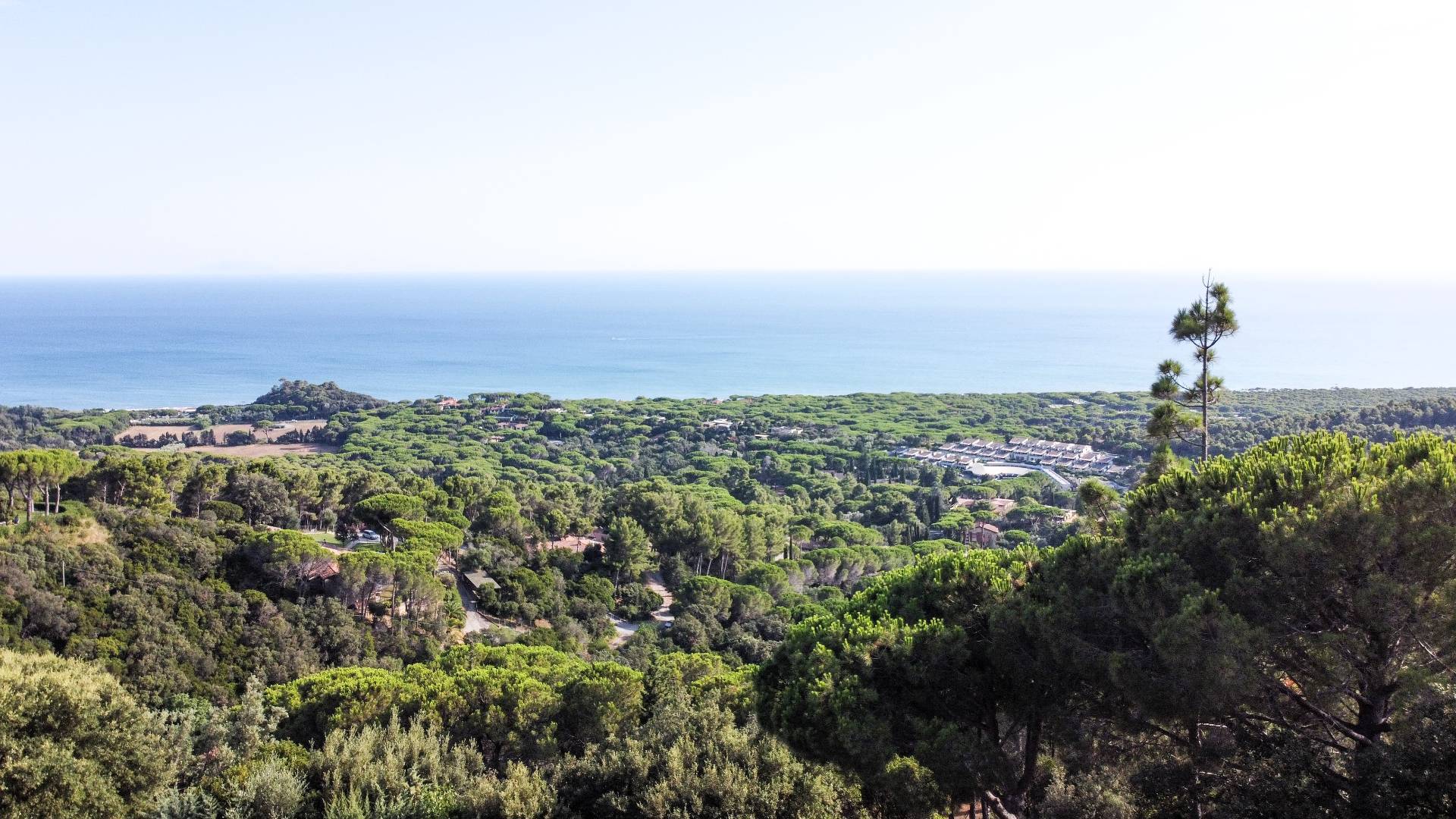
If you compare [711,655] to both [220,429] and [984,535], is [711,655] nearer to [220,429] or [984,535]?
[984,535]

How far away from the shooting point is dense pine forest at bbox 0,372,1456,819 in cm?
547

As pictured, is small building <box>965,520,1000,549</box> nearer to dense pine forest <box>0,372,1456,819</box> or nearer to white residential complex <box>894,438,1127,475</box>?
dense pine forest <box>0,372,1456,819</box>

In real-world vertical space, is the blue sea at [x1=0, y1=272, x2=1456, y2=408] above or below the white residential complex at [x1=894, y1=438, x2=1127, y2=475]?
above

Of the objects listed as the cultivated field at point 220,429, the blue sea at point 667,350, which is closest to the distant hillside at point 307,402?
the cultivated field at point 220,429

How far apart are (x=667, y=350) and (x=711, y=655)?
89.9m

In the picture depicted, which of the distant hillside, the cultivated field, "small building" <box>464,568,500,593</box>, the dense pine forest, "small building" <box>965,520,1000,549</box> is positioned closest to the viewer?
the dense pine forest

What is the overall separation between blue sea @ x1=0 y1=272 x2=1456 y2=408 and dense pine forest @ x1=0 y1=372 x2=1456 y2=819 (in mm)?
38397

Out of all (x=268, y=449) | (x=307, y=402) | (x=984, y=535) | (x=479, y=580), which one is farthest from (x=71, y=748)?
(x=307, y=402)

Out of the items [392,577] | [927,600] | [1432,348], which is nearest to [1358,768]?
[927,600]

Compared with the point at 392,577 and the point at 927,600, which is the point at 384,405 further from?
the point at 927,600

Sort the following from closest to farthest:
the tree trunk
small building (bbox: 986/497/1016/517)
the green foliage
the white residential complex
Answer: the tree trunk
the green foliage
small building (bbox: 986/497/1016/517)
the white residential complex

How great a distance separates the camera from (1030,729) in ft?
22.4

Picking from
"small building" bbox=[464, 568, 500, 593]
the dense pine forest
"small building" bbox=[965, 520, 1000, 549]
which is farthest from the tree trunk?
"small building" bbox=[965, 520, 1000, 549]

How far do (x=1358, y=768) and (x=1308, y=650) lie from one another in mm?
932
